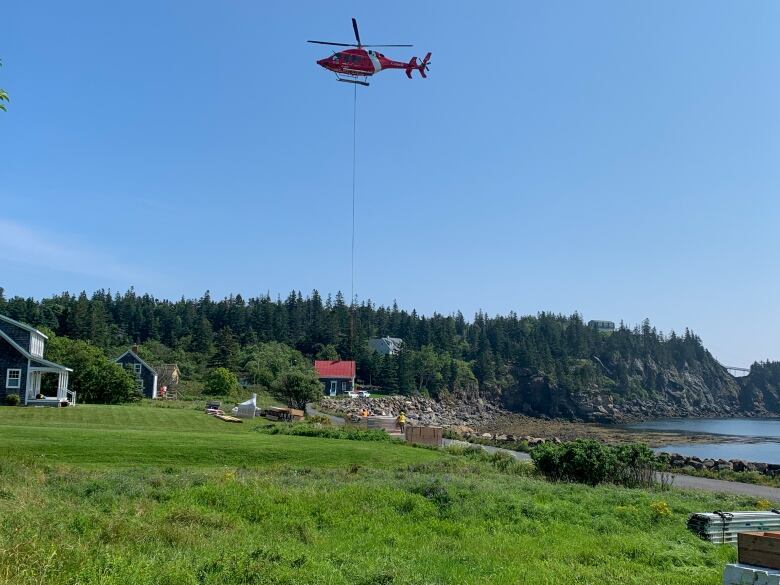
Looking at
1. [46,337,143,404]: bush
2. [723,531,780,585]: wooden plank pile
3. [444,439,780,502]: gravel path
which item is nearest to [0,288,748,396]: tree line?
[46,337,143,404]: bush

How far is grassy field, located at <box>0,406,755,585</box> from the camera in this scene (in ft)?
26.8

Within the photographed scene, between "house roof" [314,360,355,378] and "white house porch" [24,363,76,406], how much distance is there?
5452 centimetres

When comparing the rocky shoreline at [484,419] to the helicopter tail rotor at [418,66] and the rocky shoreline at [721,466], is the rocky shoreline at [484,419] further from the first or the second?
the helicopter tail rotor at [418,66]

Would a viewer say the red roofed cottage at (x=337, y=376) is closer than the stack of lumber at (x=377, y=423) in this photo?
No

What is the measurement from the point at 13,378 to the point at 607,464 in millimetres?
35181

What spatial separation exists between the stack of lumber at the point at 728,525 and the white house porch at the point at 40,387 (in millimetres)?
37163

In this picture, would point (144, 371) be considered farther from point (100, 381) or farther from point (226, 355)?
point (226, 355)

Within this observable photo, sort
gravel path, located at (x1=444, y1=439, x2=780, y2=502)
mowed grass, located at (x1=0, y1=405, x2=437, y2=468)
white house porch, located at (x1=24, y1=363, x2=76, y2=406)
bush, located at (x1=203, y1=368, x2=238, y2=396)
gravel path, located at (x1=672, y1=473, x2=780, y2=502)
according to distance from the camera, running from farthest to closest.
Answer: bush, located at (x1=203, y1=368, x2=238, y2=396), white house porch, located at (x1=24, y1=363, x2=76, y2=406), gravel path, located at (x1=672, y1=473, x2=780, y2=502), gravel path, located at (x1=444, y1=439, x2=780, y2=502), mowed grass, located at (x1=0, y1=405, x2=437, y2=468)

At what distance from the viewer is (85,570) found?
7285 mm

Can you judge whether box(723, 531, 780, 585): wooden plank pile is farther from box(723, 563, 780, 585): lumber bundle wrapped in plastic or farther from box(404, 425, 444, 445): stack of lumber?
box(404, 425, 444, 445): stack of lumber

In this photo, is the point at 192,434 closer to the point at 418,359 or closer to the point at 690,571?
the point at 690,571

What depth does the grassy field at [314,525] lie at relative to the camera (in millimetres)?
8172

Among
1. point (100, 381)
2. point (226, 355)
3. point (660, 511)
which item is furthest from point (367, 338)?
point (660, 511)

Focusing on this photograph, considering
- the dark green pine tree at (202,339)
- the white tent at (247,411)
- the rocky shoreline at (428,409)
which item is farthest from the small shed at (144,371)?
the dark green pine tree at (202,339)
